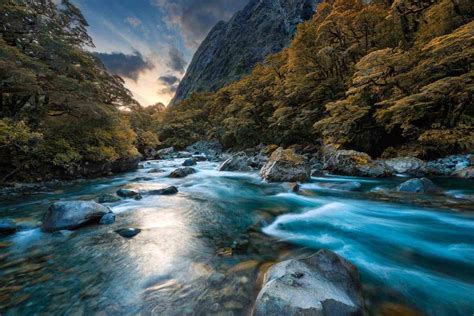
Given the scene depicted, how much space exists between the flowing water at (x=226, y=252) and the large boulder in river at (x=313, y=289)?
34 centimetres

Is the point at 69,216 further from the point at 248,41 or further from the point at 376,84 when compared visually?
the point at 248,41

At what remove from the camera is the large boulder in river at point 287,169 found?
355 inches

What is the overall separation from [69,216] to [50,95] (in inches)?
271

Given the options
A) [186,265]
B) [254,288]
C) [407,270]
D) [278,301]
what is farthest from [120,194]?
[407,270]

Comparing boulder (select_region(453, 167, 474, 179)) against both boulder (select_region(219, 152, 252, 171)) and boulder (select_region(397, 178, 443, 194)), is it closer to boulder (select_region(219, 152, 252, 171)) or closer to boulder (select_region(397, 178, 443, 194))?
boulder (select_region(397, 178, 443, 194))

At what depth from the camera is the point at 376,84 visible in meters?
10.4

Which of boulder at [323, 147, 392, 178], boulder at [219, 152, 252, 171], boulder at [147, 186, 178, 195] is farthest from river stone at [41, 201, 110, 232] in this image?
boulder at [323, 147, 392, 178]

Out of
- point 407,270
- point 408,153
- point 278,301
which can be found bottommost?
point 407,270

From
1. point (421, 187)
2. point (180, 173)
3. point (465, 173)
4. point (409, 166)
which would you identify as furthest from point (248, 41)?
point (421, 187)

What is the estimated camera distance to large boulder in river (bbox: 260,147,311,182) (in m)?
9.01

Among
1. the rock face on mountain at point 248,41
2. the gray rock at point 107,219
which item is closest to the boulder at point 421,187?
the gray rock at point 107,219

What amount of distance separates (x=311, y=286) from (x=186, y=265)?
183cm

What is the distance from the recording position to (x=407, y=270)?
303 centimetres

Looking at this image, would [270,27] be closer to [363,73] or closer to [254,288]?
[363,73]
